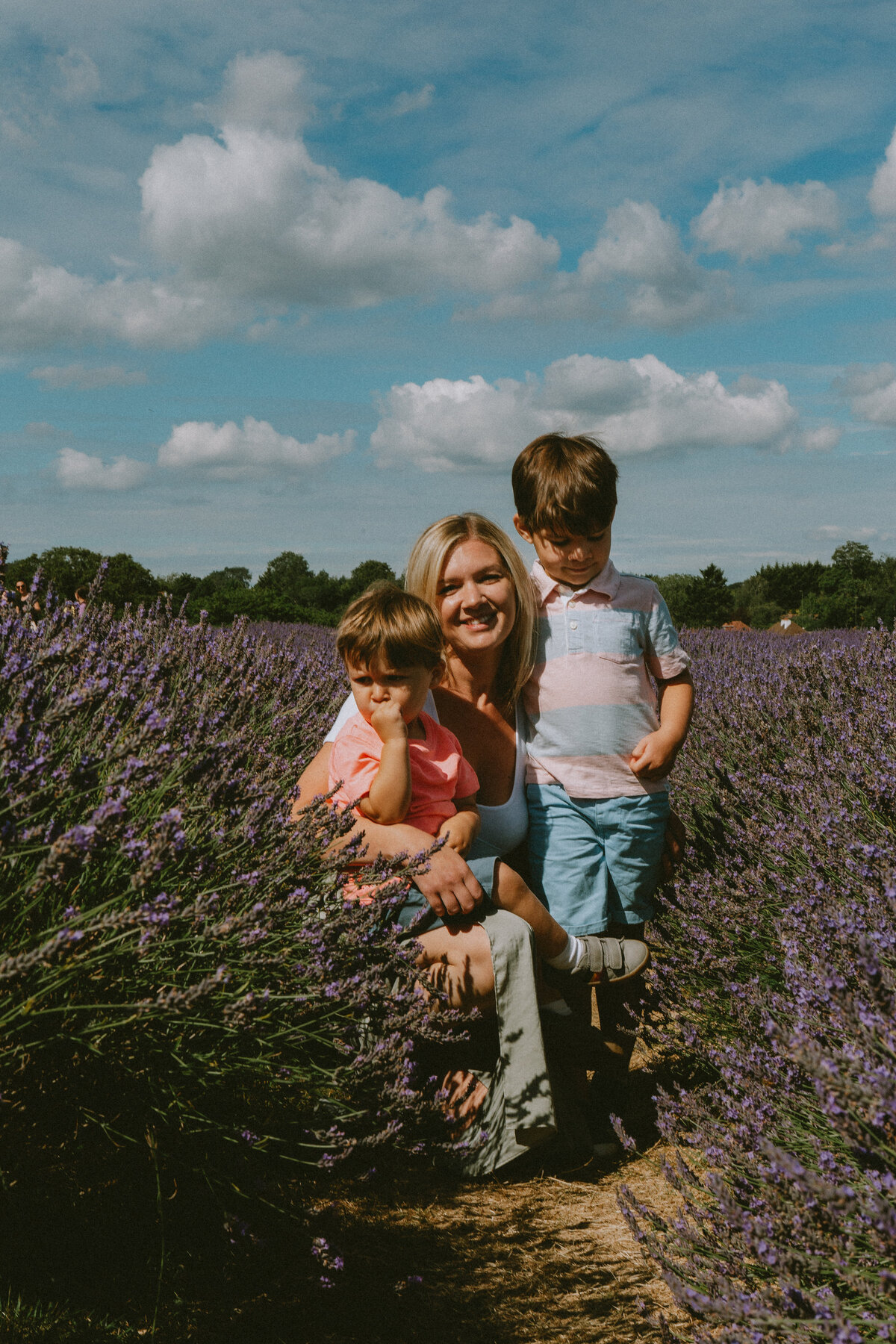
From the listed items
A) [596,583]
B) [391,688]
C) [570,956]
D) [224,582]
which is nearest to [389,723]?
[391,688]

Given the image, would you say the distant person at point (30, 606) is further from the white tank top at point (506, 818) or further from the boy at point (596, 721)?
the boy at point (596, 721)

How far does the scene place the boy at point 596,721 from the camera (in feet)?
8.53

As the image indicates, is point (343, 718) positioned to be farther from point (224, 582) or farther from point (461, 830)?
point (224, 582)

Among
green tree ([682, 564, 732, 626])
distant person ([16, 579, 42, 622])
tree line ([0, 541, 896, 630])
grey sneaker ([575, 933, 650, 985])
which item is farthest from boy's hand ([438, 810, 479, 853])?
green tree ([682, 564, 732, 626])

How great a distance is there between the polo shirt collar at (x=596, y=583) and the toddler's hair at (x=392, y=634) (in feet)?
2.09

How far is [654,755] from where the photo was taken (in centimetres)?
262

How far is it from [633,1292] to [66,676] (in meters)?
1.76

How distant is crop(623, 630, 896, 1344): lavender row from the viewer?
1.22 metres

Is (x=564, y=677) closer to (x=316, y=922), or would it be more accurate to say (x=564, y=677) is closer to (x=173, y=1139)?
(x=316, y=922)

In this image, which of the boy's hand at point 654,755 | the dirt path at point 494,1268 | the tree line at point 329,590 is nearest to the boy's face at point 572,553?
the boy's hand at point 654,755

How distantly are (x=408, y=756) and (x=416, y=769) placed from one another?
0.25 feet

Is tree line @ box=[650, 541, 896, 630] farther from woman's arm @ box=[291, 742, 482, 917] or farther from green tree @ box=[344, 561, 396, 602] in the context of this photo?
woman's arm @ box=[291, 742, 482, 917]

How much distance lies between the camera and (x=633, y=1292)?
185 centimetres

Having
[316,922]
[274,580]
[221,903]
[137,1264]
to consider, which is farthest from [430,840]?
[274,580]
